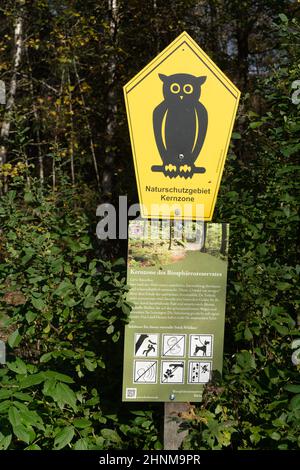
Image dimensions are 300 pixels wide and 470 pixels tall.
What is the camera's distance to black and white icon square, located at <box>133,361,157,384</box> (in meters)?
3.01

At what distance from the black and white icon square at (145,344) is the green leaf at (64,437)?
→ 516mm

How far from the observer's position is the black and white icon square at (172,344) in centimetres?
303

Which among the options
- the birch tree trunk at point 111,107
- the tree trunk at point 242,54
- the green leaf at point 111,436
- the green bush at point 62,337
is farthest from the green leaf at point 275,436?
the tree trunk at point 242,54

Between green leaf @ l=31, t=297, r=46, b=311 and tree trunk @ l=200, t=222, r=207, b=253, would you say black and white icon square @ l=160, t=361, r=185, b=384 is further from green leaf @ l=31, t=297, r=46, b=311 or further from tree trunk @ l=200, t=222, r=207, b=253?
green leaf @ l=31, t=297, r=46, b=311

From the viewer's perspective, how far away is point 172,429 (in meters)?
3.08

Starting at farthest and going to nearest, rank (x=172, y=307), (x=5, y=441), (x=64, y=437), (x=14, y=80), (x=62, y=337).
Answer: (x=14, y=80) < (x=62, y=337) < (x=172, y=307) < (x=64, y=437) < (x=5, y=441)

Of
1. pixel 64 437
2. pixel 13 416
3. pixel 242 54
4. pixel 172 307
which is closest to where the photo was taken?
pixel 13 416

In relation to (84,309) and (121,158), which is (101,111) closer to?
(121,158)

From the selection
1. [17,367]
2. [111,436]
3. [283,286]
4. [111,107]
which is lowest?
[111,436]

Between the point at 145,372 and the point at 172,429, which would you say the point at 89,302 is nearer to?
the point at 145,372

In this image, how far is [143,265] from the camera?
9.83ft

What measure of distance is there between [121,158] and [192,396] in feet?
29.7

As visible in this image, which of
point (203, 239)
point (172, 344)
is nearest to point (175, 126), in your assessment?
point (203, 239)

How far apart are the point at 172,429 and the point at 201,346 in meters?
0.48
